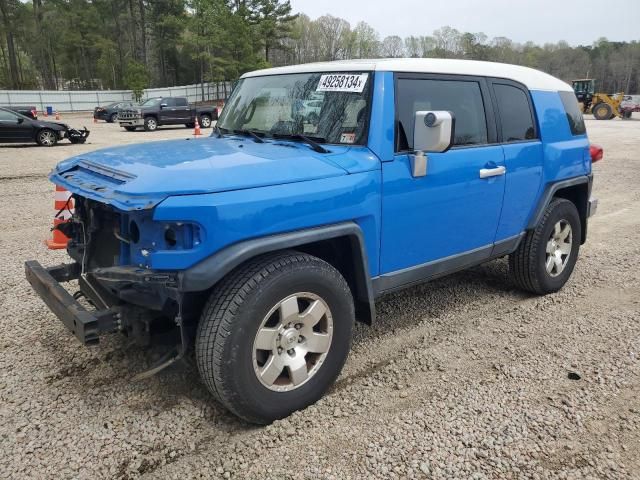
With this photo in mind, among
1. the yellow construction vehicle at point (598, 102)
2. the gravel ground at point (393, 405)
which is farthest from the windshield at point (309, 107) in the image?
the yellow construction vehicle at point (598, 102)

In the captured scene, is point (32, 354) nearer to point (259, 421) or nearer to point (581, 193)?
point (259, 421)

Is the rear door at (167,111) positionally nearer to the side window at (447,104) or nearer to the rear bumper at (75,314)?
the rear bumper at (75,314)

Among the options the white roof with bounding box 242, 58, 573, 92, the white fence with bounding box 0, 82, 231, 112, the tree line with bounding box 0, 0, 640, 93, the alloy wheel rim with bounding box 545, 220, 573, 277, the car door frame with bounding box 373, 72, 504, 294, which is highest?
the tree line with bounding box 0, 0, 640, 93

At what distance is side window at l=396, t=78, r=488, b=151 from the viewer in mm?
3389

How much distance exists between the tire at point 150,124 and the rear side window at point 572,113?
22.0 m

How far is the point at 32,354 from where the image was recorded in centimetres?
365

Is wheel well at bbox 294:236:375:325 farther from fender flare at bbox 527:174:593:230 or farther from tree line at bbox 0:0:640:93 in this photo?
tree line at bbox 0:0:640:93

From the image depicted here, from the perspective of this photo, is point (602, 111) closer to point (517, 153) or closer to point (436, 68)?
point (517, 153)

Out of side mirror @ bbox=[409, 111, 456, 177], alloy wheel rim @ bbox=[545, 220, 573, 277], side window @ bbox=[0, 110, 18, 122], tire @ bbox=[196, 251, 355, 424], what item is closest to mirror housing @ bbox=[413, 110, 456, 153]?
side mirror @ bbox=[409, 111, 456, 177]

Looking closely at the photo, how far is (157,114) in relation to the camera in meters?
24.2

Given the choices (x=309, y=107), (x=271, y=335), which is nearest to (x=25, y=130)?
(x=309, y=107)

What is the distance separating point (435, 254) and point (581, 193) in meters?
2.30

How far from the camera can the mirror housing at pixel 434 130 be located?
3.02 m

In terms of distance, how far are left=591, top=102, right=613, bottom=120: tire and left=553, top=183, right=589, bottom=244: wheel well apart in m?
35.6
